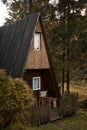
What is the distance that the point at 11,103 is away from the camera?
886cm

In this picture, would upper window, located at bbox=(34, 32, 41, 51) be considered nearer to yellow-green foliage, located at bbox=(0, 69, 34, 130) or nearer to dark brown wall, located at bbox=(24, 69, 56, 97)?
dark brown wall, located at bbox=(24, 69, 56, 97)

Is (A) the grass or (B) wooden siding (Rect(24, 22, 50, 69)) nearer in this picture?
(A) the grass

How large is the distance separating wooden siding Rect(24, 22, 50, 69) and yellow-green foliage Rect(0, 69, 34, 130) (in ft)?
15.9

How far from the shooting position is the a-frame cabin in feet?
46.8

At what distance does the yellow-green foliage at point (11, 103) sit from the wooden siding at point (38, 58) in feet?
15.9

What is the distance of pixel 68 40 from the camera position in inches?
800

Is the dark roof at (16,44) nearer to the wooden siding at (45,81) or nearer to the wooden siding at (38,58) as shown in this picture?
the wooden siding at (38,58)

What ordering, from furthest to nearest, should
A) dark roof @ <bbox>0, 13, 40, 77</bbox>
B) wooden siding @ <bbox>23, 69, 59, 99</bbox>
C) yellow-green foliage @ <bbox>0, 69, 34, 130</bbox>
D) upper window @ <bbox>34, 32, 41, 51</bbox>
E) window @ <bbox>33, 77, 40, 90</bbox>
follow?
window @ <bbox>33, 77, 40, 90</bbox> → wooden siding @ <bbox>23, 69, 59, 99</bbox> → upper window @ <bbox>34, 32, 41, 51</bbox> → dark roof @ <bbox>0, 13, 40, 77</bbox> → yellow-green foliage @ <bbox>0, 69, 34, 130</bbox>

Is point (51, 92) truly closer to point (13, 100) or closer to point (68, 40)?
point (68, 40)

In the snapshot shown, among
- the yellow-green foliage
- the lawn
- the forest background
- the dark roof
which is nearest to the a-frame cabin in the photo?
the dark roof

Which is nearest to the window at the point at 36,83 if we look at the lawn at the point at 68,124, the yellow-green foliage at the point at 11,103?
the lawn at the point at 68,124

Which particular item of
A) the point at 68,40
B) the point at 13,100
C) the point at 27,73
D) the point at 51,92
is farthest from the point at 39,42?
the point at 13,100

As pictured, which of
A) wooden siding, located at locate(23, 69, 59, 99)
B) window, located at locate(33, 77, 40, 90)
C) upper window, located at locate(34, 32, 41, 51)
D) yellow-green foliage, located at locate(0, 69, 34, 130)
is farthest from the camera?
window, located at locate(33, 77, 40, 90)

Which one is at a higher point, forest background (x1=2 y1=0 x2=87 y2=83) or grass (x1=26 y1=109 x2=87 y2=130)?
forest background (x1=2 y1=0 x2=87 y2=83)
